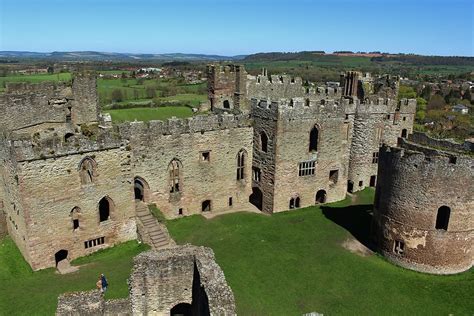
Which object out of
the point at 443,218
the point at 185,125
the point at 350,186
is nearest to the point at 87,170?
the point at 185,125

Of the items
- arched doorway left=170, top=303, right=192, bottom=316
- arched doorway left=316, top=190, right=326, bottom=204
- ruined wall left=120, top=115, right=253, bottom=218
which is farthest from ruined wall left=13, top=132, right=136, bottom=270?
arched doorway left=316, top=190, right=326, bottom=204

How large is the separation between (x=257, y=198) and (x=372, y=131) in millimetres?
11407

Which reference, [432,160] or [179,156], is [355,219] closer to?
[432,160]

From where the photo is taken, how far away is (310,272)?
23.6m

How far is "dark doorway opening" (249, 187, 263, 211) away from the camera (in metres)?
32.7

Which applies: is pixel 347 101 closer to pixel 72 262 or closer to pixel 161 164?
pixel 161 164

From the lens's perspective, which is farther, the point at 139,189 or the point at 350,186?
the point at 350,186

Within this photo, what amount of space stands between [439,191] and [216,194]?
15.4 m

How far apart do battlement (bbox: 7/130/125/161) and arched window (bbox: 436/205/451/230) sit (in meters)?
18.9

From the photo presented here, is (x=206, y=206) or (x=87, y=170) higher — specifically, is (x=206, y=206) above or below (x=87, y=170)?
below

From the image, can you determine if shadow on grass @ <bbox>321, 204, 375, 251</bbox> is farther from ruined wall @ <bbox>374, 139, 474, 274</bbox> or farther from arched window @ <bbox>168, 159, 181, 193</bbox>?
arched window @ <bbox>168, 159, 181, 193</bbox>

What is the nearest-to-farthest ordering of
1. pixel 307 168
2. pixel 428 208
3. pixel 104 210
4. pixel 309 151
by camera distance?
1. pixel 428 208
2. pixel 104 210
3. pixel 309 151
4. pixel 307 168

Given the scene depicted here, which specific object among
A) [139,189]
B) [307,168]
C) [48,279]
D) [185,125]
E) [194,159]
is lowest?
[48,279]

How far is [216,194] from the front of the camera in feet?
104
